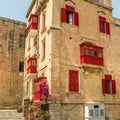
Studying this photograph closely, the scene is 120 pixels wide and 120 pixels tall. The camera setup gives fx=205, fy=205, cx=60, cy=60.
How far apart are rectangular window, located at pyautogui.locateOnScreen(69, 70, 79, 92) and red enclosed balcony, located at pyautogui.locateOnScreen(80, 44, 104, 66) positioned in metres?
1.47

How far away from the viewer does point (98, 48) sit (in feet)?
66.0

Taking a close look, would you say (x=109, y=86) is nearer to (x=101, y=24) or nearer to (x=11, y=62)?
(x=101, y=24)

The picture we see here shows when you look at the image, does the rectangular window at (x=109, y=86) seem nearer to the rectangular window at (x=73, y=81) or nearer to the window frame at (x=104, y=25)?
the rectangular window at (x=73, y=81)

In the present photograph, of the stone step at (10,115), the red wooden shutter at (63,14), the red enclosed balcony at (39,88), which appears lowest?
the stone step at (10,115)

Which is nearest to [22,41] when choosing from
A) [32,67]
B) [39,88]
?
[32,67]

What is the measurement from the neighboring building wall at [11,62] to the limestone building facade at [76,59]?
341 centimetres

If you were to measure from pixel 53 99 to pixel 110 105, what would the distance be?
650 cm

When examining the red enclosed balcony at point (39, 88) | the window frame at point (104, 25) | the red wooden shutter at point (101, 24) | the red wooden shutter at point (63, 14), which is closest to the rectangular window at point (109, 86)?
the window frame at point (104, 25)

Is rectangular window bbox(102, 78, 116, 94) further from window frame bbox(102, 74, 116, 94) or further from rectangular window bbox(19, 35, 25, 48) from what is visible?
rectangular window bbox(19, 35, 25, 48)

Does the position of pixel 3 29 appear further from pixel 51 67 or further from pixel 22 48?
pixel 51 67

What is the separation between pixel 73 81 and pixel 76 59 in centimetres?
214

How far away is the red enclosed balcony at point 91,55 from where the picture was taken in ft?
62.7

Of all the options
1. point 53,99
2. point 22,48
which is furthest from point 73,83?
point 22,48

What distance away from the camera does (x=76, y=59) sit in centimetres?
1909
